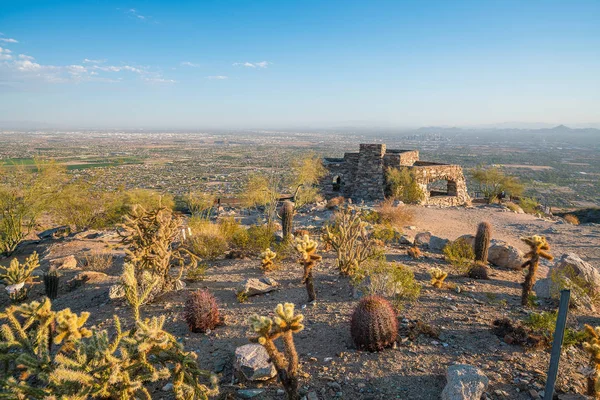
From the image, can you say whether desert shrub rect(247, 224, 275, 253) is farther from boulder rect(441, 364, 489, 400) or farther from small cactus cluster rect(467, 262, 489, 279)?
boulder rect(441, 364, 489, 400)

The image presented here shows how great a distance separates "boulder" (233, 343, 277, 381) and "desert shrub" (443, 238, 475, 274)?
19.0 feet

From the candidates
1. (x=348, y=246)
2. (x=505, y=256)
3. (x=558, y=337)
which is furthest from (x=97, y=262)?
(x=505, y=256)

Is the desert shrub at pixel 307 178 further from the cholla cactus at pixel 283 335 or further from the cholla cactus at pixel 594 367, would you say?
the cholla cactus at pixel 594 367

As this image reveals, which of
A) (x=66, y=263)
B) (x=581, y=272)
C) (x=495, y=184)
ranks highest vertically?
(x=581, y=272)

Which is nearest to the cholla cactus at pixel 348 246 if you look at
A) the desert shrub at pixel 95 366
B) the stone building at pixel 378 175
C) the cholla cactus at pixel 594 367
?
the cholla cactus at pixel 594 367

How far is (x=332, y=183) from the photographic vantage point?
22906mm

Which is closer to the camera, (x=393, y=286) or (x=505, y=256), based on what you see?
(x=393, y=286)

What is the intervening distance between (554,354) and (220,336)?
4.41 meters

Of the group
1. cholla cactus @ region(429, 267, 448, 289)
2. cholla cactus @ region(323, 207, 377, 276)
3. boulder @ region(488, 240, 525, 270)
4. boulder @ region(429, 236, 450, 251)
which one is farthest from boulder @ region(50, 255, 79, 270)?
boulder @ region(488, 240, 525, 270)

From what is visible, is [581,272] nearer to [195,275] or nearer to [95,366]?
[195,275]

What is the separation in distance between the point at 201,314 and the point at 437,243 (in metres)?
7.68

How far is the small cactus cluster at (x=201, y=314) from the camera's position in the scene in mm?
5645

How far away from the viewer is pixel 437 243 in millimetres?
10672

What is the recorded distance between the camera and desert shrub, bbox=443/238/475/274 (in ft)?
28.0
